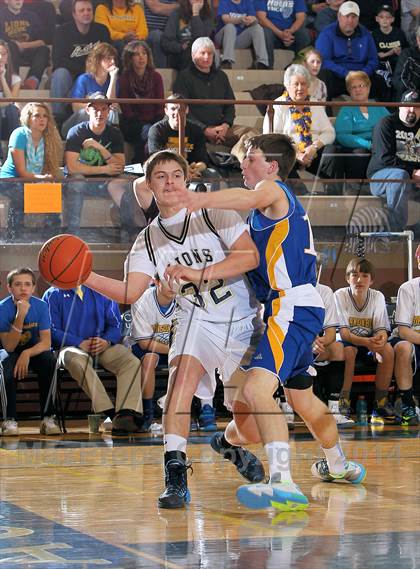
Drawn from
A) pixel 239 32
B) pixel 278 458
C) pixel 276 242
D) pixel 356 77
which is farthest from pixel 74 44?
pixel 278 458

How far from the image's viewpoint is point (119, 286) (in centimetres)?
526

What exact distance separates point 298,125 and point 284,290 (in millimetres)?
4262

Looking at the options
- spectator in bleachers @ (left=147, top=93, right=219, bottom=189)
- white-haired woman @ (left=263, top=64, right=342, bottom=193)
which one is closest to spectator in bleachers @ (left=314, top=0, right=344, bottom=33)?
white-haired woman @ (left=263, top=64, right=342, bottom=193)

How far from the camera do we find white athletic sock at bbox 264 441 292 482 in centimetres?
493

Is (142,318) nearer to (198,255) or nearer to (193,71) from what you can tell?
(198,255)

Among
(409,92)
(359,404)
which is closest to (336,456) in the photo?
(359,404)

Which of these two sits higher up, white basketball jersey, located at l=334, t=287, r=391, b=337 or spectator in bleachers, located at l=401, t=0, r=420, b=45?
spectator in bleachers, located at l=401, t=0, r=420, b=45

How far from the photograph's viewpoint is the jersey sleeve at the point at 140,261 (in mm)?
5480

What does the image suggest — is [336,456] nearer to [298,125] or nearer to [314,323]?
[314,323]

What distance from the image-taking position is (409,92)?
12414 millimetres

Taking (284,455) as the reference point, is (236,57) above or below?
above

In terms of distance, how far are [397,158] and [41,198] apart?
349 cm

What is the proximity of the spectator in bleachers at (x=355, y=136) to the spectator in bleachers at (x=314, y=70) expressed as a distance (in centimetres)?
148

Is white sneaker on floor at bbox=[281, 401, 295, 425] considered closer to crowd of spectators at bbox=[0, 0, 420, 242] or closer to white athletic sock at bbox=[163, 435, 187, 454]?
crowd of spectators at bbox=[0, 0, 420, 242]
